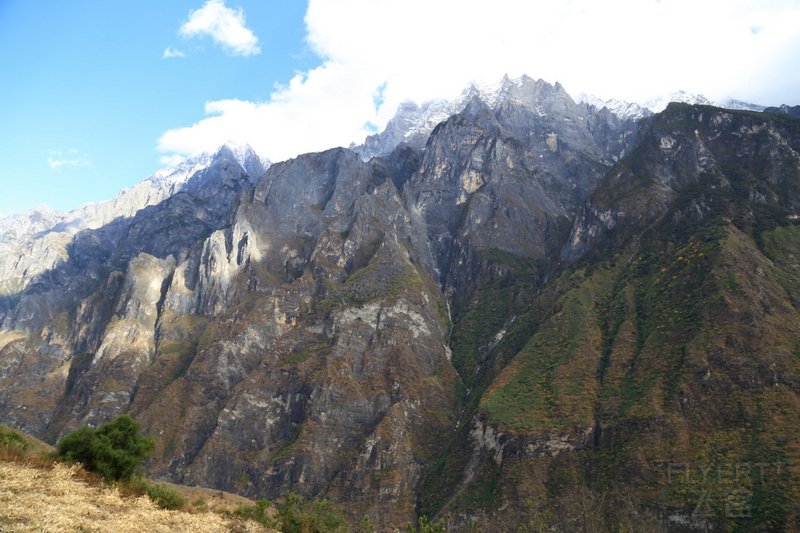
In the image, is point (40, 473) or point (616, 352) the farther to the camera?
point (616, 352)

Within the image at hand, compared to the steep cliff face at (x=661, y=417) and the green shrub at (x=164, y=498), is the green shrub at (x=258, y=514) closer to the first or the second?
the green shrub at (x=164, y=498)

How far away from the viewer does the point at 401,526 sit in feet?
547

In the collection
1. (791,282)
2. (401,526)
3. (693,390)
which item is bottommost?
(401,526)

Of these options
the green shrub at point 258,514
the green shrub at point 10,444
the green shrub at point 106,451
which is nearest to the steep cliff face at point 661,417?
the green shrub at point 258,514

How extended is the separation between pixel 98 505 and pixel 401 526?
14750 centimetres

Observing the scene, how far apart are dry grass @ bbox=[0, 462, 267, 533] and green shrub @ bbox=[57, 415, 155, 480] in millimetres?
3276

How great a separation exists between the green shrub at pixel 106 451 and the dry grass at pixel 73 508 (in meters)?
3.28

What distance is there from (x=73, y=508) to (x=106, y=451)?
1320 cm

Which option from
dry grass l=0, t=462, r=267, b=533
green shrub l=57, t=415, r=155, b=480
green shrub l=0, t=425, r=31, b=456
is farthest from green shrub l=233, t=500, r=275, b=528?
green shrub l=0, t=425, r=31, b=456

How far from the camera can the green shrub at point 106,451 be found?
42.5 meters

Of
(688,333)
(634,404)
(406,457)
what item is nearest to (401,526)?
(406,457)

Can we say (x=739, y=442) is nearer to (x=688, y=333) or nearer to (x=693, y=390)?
(x=693, y=390)

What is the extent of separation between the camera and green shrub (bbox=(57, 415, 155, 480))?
139 ft

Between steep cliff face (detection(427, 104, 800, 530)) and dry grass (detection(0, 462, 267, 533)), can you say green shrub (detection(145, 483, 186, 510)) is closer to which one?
dry grass (detection(0, 462, 267, 533))
